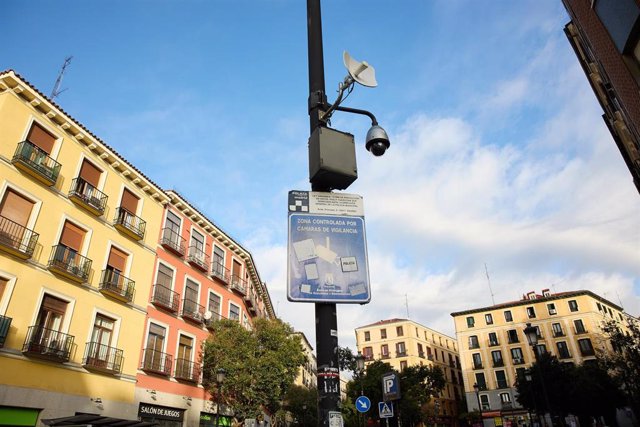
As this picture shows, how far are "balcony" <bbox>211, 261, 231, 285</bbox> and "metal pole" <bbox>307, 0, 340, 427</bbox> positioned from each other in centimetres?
2389

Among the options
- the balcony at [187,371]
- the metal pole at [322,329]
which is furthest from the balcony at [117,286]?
the metal pole at [322,329]

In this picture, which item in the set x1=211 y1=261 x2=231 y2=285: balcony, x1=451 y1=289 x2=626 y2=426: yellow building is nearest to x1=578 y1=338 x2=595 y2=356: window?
x1=451 y1=289 x2=626 y2=426: yellow building

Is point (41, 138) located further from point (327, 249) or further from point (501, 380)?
point (501, 380)

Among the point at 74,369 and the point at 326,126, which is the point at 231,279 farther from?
the point at 326,126

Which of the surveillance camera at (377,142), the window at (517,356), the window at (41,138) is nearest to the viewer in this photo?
the surveillance camera at (377,142)

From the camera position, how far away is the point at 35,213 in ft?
53.0

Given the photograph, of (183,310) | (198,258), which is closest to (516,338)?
(198,258)

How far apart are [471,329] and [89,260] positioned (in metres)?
59.5

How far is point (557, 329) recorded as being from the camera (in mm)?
57781

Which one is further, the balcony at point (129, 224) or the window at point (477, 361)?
the window at point (477, 361)

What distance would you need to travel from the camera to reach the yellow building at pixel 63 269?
48.6 ft

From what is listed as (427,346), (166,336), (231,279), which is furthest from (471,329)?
(166,336)

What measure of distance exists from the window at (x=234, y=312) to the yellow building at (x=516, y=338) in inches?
1660

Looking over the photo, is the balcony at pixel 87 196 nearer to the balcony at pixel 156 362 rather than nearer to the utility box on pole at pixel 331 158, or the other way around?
the balcony at pixel 156 362
